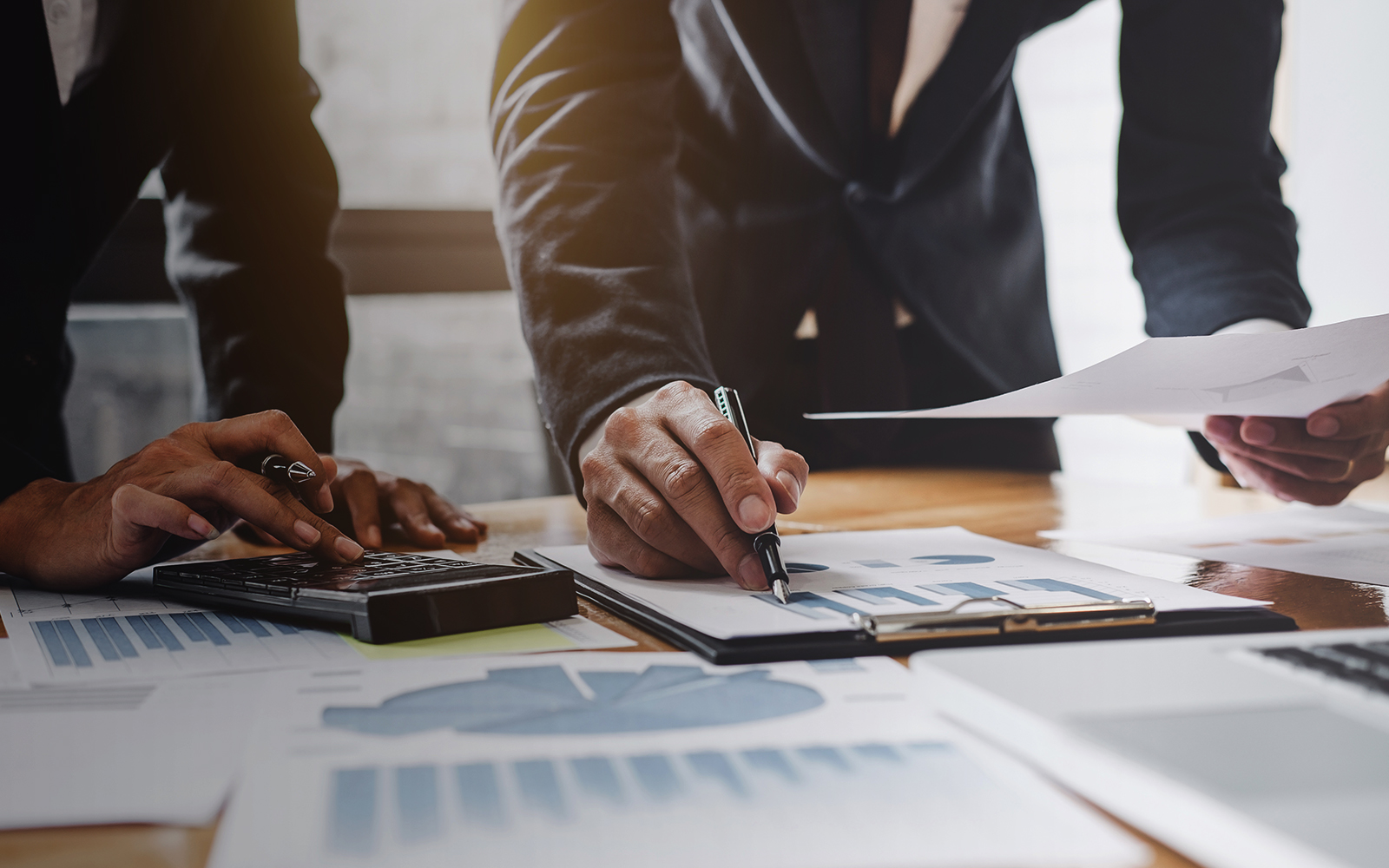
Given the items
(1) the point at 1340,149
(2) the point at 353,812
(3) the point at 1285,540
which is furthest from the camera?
(1) the point at 1340,149

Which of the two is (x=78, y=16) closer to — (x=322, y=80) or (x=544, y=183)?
(x=544, y=183)

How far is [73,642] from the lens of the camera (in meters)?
0.41

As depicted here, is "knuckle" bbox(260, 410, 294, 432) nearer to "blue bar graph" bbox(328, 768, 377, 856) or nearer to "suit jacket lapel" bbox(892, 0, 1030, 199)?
"blue bar graph" bbox(328, 768, 377, 856)

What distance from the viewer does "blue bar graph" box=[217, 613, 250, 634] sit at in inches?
17.2

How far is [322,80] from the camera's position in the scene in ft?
8.57

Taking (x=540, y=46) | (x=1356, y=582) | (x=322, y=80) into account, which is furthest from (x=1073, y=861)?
(x=322, y=80)

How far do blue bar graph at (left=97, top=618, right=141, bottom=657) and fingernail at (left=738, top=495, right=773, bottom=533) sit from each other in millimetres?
276

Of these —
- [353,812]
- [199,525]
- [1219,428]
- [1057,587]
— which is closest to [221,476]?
[199,525]

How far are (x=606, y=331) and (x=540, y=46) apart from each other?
374mm

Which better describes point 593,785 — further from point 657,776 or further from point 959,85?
point 959,85

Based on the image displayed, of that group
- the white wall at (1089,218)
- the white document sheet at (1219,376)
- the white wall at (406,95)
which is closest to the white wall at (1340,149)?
the white wall at (1089,218)

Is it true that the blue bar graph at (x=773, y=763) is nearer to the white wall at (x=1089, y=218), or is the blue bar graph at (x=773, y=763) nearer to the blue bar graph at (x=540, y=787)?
the blue bar graph at (x=540, y=787)

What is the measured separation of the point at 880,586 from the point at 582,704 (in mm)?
219

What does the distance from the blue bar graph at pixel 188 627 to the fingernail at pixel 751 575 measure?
10.0 inches
